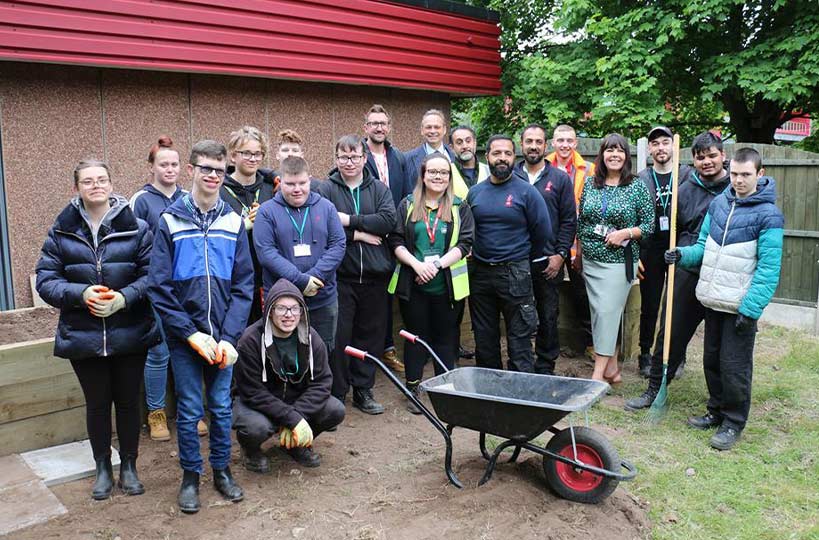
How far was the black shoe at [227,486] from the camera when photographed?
3705mm

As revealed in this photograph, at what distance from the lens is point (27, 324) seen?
530 cm

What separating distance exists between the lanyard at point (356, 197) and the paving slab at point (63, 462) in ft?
7.21

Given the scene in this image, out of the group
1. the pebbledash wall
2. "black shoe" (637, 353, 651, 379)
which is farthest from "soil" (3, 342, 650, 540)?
the pebbledash wall

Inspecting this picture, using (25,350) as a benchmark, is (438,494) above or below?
below

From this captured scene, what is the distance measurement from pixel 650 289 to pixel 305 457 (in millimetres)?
3260

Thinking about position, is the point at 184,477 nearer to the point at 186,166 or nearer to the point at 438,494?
the point at 438,494

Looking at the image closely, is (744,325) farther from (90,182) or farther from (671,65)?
(671,65)

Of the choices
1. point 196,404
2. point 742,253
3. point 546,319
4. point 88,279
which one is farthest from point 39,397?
point 742,253

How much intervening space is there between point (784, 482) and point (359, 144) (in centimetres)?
336

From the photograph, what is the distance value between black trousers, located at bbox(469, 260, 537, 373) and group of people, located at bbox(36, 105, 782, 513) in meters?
0.01

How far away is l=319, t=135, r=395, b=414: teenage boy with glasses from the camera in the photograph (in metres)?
4.88

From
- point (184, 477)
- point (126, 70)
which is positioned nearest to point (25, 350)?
point (184, 477)

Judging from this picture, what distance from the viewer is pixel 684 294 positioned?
5.04m

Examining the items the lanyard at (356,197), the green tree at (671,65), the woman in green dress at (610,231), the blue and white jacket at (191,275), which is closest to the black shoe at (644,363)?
the woman in green dress at (610,231)
